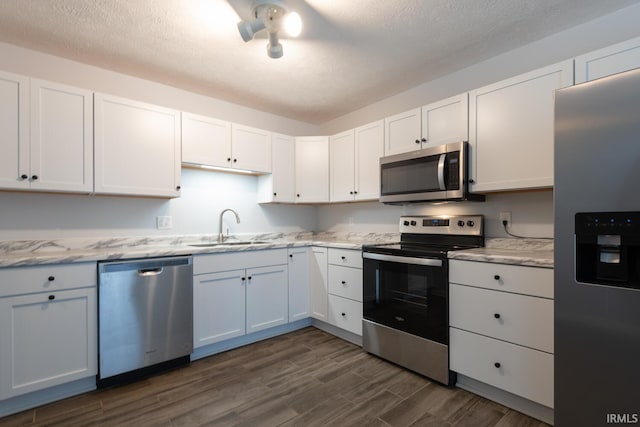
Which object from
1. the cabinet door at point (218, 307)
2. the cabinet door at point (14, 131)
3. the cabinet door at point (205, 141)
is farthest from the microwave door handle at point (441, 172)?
the cabinet door at point (14, 131)

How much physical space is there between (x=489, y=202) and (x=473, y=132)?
0.57 meters

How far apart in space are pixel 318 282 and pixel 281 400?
1.26 metres

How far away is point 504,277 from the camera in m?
1.78

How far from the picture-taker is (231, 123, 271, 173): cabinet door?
3021mm

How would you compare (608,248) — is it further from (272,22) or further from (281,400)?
(272,22)

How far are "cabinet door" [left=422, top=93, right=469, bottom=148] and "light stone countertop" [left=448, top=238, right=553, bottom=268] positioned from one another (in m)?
0.83

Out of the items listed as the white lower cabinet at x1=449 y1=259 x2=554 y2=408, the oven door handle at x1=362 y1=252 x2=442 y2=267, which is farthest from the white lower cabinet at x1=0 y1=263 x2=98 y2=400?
the white lower cabinet at x1=449 y1=259 x2=554 y2=408

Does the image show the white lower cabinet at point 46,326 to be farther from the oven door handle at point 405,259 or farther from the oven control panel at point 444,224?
the oven control panel at point 444,224

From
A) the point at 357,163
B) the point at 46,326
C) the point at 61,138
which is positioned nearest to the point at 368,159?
the point at 357,163

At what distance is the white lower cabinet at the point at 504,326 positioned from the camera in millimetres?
1633

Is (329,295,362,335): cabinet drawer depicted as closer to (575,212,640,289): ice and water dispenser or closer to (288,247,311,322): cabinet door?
(288,247,311,322): cabinet door

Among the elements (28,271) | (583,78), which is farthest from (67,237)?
(583,78)

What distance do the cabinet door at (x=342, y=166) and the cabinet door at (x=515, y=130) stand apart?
125cm

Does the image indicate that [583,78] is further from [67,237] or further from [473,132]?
[67,237]
